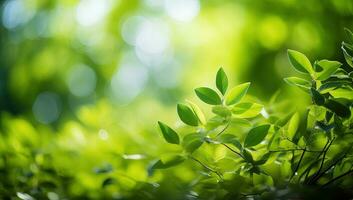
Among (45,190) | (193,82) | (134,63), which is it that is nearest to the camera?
(45,190)

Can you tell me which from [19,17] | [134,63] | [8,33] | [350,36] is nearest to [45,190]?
[350,36]

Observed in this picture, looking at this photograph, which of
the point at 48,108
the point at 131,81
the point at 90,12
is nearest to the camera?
the point at 90,12

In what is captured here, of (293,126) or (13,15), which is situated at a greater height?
(13,15)

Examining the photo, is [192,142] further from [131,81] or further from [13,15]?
[131,81]

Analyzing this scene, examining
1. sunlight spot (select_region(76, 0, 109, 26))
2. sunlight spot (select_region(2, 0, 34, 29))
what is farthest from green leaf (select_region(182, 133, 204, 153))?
sunlight spot (select_region(2, 0, 34, 29))

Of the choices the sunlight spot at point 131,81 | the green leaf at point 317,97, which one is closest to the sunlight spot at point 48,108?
the sunlight spot at point 131,81

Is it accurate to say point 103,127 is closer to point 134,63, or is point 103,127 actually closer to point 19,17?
point 19,17

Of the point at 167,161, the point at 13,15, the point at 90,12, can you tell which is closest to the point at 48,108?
the point at 13,15
